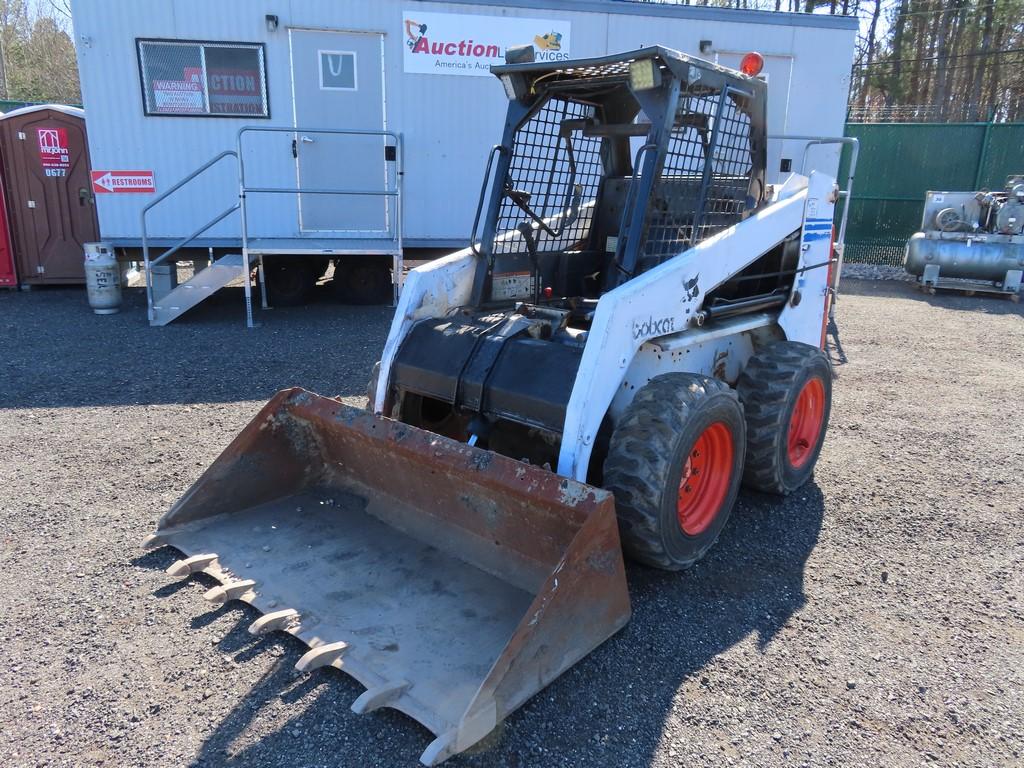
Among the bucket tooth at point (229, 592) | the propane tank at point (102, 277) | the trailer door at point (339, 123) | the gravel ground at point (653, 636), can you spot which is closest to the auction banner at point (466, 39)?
the trailer door at point (339, 123)

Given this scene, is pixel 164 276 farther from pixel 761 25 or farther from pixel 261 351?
pixel 761 25

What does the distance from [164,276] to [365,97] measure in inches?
131

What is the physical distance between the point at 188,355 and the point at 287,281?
8.60ft

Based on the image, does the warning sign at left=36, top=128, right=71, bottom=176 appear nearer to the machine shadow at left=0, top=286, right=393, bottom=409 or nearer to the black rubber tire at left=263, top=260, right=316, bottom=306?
the machine shadow at left=0, top=286, right=393, bottom=409

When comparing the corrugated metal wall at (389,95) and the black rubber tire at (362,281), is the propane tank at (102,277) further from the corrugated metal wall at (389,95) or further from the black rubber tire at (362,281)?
the black rubber tire at (362,281)

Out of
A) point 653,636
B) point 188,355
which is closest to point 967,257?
point 653,636

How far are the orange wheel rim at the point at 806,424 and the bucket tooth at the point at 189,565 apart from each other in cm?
321

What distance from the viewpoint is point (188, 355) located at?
23.8 ft

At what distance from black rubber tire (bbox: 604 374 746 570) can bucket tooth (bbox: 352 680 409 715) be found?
1119 mm

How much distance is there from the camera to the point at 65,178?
10469 millimetres

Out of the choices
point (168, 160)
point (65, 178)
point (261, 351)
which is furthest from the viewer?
point (65, 178)

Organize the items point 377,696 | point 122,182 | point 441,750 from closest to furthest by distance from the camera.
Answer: point 441,750
point 377,696
point 122,182

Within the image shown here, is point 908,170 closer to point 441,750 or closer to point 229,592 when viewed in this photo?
point 229,592

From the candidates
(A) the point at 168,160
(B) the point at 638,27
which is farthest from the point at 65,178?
(B) the point at 638,27
